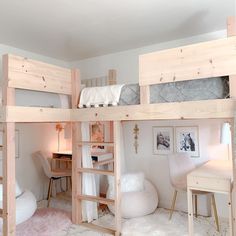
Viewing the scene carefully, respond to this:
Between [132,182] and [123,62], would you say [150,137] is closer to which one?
[132,182]

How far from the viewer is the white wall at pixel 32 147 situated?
13.0 ft

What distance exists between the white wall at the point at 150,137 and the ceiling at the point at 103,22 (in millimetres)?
183

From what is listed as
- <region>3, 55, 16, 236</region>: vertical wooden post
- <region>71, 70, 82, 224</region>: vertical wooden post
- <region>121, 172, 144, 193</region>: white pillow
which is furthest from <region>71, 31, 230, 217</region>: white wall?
<region>3, 55, 16, 236</region>: vertical wooden post

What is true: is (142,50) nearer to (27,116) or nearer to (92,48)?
(92,48)

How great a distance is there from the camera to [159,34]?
132 inches

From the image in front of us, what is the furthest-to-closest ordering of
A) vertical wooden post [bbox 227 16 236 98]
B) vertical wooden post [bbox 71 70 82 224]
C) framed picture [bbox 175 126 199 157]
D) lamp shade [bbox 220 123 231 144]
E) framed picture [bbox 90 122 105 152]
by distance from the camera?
framed picture [bbox 90 122 105 152]
framed picture [bbox 175 126 199 157]
vertical wooden post [bbox 71 70 82 224]
lamp shade [bbox 220 123 231 144]
vertical wooden post [bbox 227 16 236 98]

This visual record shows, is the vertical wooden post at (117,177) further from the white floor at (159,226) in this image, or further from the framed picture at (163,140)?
the framed picture at (163,140)

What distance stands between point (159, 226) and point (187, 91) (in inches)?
72.7

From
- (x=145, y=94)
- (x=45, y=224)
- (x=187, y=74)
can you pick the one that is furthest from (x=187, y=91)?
(x=45, y=224)

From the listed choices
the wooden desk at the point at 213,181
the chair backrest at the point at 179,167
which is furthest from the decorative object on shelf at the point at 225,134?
the chair backrest at the point at 179,167

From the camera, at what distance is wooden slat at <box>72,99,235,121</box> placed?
2.07m

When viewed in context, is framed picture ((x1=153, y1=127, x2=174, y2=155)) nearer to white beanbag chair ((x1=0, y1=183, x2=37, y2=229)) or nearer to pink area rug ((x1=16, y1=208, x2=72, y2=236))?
pink area rug ((x1=16, y1=208, x2=72, y2=236))

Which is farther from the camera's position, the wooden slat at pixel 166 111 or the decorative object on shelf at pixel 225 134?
the decorative object on shelf at pixel 225 134

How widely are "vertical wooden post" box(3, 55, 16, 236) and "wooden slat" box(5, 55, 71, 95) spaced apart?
6 centimetres
